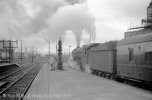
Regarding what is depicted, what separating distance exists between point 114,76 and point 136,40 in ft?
19.0

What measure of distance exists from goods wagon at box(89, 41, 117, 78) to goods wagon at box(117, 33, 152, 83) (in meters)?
2.12

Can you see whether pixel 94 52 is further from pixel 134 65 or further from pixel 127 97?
pixel 127 97

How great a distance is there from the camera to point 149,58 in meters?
13.2

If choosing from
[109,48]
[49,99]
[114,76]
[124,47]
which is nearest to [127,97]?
[49,99]

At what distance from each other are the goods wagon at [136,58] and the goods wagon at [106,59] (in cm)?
212

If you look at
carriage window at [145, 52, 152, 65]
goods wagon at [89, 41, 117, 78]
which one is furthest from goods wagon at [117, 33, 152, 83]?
goods wagon at [89, 41, 117, 78]

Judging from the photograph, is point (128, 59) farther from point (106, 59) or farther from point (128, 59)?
point (106, 59)

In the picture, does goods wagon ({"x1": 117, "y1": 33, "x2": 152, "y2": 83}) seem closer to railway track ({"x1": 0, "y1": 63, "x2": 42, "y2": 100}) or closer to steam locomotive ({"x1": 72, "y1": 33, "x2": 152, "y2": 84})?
steam locomotive ({"x1": 72, "y1": 33, "x2": 152, "y2": 84})

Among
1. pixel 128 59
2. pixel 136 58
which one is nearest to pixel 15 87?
pixel 128 59

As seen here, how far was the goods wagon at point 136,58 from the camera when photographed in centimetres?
1334

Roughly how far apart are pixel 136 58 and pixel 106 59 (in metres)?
6.94

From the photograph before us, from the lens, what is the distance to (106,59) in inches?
858

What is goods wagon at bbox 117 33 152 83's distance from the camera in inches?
525

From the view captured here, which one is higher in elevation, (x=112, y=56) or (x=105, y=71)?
(x=112, y=56)
